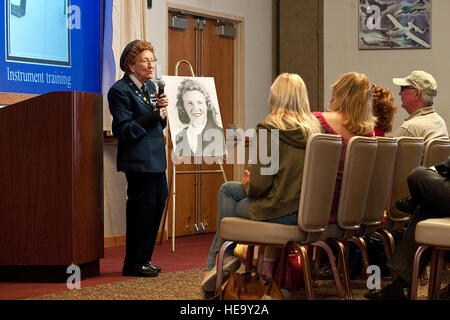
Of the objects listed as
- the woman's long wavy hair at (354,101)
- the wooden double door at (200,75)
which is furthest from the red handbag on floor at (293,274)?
the wooden double door at (200,75)

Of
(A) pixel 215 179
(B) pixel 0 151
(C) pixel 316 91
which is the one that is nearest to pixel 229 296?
(B) pixel 0 151

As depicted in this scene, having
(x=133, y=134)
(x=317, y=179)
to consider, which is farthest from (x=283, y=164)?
(x=133, y=134)

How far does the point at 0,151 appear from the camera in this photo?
4.74 m

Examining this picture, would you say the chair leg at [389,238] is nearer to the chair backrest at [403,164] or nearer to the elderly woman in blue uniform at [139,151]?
the chair backrest at [403,164]

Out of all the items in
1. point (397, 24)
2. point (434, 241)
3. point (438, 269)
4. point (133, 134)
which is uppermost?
point (397, 24)

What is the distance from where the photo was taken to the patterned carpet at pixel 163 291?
4.10m

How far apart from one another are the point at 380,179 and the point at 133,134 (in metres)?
1.57

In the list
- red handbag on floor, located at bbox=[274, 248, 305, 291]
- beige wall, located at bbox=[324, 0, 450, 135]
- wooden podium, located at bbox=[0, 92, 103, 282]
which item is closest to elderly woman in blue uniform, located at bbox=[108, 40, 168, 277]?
wooden podium, located at bbox=[0, 92, 103, 282]

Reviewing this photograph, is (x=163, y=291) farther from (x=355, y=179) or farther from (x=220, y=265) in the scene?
(x=355, y=179)

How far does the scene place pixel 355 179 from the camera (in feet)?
12.3

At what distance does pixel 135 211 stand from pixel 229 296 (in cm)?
159

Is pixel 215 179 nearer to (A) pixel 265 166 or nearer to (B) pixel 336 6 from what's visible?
(B) pixel 336 6

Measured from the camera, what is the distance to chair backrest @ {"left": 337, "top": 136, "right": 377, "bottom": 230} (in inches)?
146

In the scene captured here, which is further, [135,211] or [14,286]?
[135,211]
